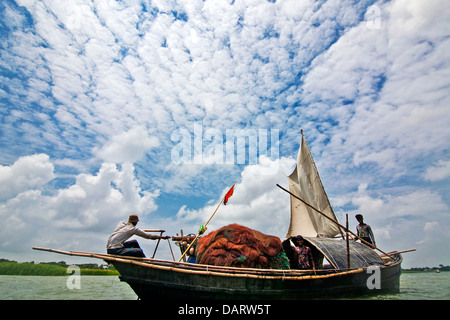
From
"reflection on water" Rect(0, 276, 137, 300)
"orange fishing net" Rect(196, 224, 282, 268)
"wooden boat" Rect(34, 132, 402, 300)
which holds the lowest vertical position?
"reflection on water" Rect(0, 276, 137, 300)

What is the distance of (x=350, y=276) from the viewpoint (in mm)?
8180

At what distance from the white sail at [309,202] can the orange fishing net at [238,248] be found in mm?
9919

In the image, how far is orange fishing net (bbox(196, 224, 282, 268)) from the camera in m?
7.22

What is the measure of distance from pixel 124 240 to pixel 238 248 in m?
3.30

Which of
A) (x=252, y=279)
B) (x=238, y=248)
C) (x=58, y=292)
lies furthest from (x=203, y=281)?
(x=58, y=292)

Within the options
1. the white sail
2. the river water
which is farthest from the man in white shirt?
the white sail

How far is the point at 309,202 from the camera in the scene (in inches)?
748

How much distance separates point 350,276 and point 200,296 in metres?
5.11

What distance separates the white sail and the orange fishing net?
992cm

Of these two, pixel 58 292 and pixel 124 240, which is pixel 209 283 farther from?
pixel 58 292

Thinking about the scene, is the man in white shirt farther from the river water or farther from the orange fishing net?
the orange fishing net
